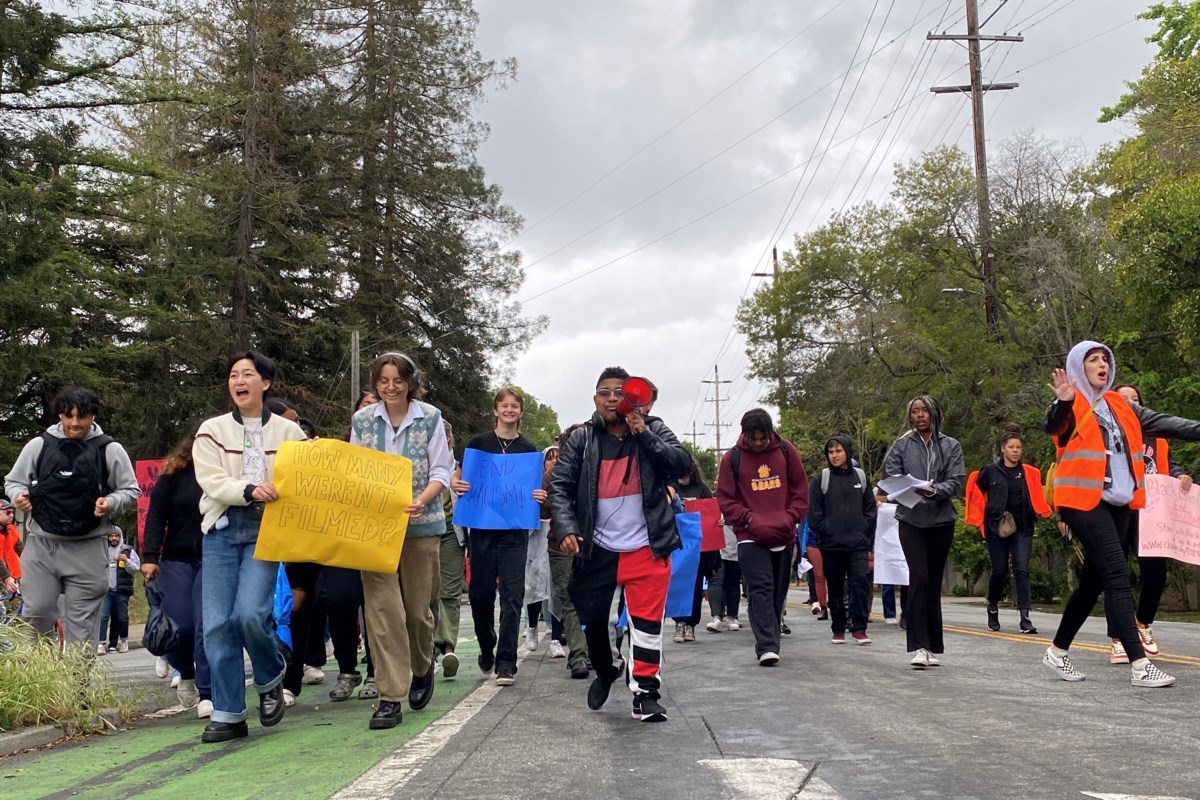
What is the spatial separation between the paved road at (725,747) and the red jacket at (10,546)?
6.07 m

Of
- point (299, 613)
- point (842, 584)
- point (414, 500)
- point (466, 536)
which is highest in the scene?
point (414, 500)

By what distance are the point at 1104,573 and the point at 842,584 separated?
440 centimetres

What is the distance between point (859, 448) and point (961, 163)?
16.1m

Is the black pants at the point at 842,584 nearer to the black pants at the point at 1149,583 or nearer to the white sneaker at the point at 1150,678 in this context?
the black pants at the point at 1149,583

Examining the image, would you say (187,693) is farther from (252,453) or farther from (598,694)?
(598,694)

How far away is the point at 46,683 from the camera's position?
7.38 meters

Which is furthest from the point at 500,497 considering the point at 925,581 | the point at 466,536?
the point at 925,581

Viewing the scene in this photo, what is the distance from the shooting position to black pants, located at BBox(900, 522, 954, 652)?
898 centimetres

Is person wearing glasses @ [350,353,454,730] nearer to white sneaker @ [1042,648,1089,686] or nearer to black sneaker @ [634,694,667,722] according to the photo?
black sneaker @ [634,694,667,722]

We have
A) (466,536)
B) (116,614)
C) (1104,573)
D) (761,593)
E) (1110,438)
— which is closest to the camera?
(1104,573)

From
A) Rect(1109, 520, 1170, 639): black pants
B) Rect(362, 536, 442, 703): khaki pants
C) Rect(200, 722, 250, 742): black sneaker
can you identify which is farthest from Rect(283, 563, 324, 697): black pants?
Rect(1109, 520, 1170, 639): black pants

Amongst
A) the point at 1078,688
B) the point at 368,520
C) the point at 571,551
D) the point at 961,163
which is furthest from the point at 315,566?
the point at 961,163

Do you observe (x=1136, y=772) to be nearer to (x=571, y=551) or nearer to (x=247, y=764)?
(x=571, y=551)

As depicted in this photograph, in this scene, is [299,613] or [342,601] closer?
[342,601]
